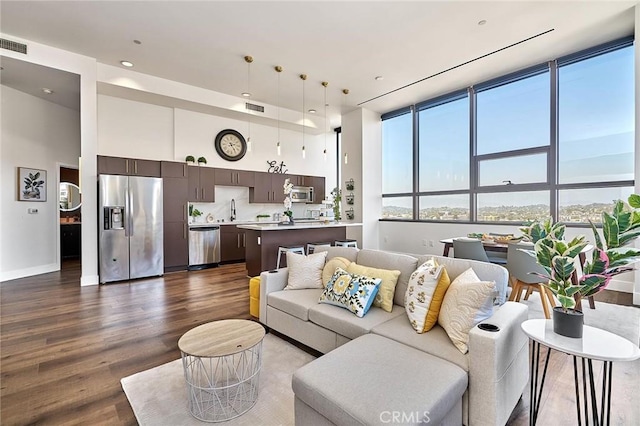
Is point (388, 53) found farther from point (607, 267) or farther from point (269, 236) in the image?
point (607, 267)

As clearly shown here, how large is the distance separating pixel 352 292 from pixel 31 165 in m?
6.62

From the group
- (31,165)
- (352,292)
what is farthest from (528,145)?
(31,165)

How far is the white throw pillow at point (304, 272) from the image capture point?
2888 mm

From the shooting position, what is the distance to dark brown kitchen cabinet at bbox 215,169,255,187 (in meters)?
6.46

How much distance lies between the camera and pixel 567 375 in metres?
A: 2.16

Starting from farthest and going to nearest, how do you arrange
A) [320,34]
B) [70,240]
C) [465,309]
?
[70,240], [320,34], [465,309]

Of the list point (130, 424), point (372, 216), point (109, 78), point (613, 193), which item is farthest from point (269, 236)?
point (613, 193)

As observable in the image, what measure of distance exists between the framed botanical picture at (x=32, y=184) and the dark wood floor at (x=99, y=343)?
61.4 inches

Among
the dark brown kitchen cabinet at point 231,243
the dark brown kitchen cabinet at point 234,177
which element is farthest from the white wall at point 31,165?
the dark brown kitchen cabinet at point 231,243

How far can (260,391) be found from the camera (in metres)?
1.99

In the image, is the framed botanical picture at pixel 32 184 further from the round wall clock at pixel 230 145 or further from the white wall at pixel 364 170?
the white wall at pixel 364 170

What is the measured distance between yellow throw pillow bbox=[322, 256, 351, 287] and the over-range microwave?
5248 millimetres

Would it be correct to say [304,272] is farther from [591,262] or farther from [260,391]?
[591,262]

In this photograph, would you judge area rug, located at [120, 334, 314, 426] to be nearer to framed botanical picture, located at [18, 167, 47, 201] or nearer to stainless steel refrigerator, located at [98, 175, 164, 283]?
stainless steel refrigerator, located at [98, 175, 164, 283]
